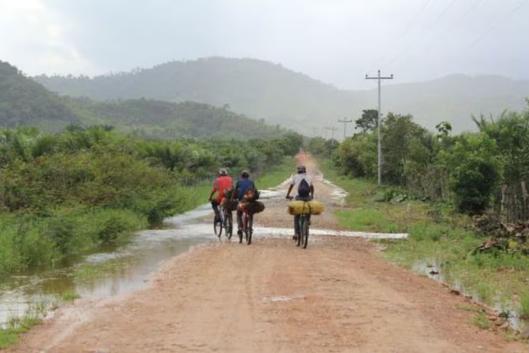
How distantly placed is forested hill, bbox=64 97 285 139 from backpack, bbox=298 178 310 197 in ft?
304

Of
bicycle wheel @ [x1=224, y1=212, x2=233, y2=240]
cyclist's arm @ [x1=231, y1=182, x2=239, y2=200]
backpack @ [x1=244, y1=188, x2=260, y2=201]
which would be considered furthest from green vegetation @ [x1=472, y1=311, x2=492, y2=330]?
bicycle wheel @ [x1=224, y1=212, x2=233, y2=240]

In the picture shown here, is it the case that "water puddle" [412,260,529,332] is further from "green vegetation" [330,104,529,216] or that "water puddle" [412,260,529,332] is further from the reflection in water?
"green vegetation" [330,104,529,216]

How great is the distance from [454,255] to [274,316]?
802 centimetres

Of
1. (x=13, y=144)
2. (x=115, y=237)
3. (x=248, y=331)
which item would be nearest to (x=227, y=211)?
(x=115, y=237)

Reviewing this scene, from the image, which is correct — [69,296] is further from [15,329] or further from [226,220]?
[226,220]

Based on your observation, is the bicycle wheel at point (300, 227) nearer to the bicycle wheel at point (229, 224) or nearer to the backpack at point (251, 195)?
the backpack at point (251, 195)

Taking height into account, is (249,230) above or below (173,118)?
below

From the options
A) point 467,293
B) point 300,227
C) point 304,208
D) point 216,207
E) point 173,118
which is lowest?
point 467,293

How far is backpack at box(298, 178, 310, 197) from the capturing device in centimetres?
1608

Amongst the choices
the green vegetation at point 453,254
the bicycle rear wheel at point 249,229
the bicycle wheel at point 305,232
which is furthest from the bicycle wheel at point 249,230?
the green vegetation at point 453,254

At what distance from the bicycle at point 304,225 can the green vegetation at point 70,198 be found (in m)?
5.02

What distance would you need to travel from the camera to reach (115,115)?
120875 mm

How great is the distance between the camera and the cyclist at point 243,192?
16.8 metres

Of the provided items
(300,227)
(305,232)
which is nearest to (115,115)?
(300,227)
